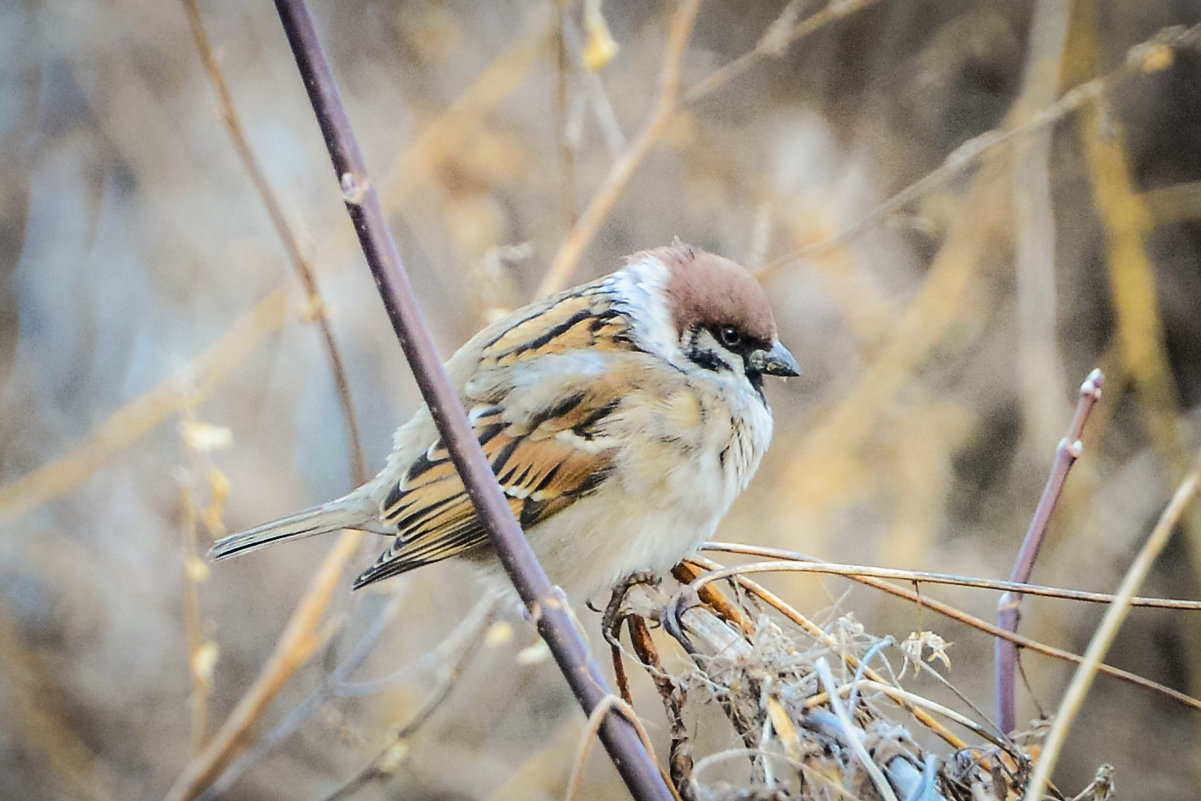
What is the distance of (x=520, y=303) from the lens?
1.87 m

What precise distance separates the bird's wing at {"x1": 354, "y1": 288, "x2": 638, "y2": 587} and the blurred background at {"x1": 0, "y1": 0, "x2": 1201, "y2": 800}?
0.50 metres

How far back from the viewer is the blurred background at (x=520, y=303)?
1682 mm

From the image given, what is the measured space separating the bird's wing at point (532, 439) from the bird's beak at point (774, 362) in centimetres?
16

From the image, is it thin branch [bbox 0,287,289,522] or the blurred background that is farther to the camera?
the blurred background

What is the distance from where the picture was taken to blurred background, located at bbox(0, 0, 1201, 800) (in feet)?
5.52

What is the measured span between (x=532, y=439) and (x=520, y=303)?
72cm

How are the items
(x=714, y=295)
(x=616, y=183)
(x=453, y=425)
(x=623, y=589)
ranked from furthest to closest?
(x=616, y=183), (x=714, y=295), (x=623, y=589), (x=453, y=425)

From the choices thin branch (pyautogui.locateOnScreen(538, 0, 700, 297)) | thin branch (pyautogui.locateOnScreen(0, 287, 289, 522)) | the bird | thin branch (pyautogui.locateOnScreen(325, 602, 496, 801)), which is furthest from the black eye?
thin branch (pyautogui.locateOnScreen(0, 287, 289, 522))

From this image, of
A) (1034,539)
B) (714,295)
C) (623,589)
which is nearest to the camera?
(1034,539)

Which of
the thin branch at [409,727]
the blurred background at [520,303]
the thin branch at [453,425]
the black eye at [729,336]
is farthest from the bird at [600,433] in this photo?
the thin branch at [453,425]

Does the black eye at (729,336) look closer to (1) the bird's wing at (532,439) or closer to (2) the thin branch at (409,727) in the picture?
(1) the bird's wing at (532,439)

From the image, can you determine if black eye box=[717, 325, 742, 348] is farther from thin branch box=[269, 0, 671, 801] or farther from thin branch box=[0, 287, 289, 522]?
thin branch box=[0, 287, 289, 522]

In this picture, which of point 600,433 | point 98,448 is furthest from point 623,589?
point 98,448

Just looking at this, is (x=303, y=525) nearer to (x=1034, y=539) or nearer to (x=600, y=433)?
(x=600, y=433)
